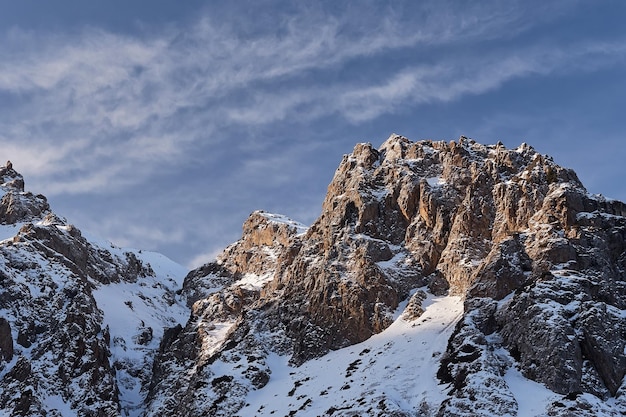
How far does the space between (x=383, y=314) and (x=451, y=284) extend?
10844 mm

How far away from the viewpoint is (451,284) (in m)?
110

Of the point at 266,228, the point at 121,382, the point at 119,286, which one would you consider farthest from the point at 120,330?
the point at 266,228

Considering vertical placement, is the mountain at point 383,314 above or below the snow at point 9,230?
below

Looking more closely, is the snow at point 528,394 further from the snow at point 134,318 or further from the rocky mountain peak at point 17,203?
the rocky mountain peak at point 17,203

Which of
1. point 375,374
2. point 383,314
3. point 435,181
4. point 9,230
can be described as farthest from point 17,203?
point 375,374

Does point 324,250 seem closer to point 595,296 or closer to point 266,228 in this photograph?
point 266,228

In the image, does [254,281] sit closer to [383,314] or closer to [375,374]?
[383,314]

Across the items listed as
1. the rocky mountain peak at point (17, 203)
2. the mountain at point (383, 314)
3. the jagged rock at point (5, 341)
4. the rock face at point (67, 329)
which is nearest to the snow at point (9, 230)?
the rock face at point (67, 329)

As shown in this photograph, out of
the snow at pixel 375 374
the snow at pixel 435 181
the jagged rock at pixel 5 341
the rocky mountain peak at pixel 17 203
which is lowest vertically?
the snow at pixel 375 374

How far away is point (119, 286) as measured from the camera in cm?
16625

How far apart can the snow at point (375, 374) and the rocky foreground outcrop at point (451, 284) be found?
2.13m

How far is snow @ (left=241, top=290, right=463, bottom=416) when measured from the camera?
87.6 m

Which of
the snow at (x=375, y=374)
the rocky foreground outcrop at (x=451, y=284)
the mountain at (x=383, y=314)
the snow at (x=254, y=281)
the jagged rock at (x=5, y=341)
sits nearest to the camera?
the rocky foreground outcrop at (x=451, y=284)

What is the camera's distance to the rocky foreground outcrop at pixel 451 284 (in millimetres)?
81000
